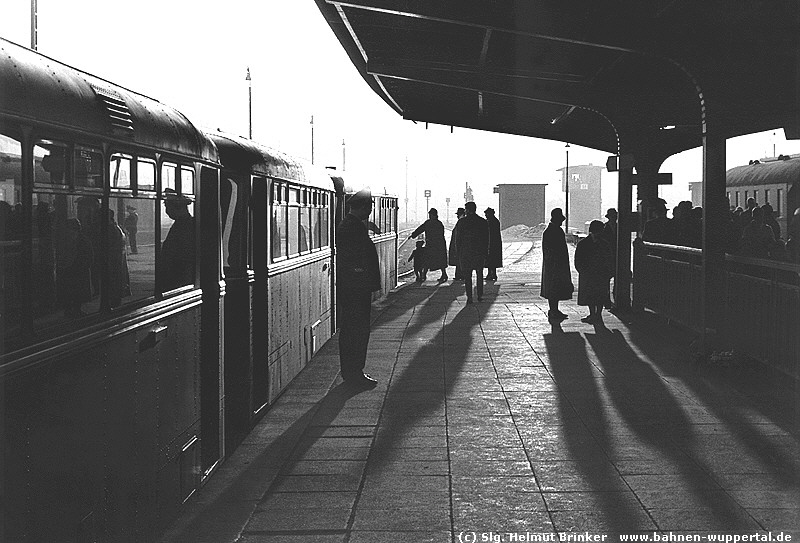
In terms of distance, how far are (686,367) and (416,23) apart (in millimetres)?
5281

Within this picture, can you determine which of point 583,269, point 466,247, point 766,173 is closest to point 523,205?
point 766,173

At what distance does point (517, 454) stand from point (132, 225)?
334cm

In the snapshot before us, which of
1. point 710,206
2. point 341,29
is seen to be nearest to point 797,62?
point 710,206

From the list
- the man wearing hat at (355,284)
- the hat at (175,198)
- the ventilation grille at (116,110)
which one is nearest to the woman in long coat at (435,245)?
the man wearing hat at (355,284)

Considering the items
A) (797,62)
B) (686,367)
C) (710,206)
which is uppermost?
(797,62)

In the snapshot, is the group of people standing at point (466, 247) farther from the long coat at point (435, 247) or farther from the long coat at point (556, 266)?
the long coat at point (556, 266)

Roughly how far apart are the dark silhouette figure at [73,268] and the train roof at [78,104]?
1.30 ft

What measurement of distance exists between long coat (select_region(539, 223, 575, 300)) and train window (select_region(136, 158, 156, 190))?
11441 mm

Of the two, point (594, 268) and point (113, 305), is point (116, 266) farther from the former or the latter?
point (594, 268)

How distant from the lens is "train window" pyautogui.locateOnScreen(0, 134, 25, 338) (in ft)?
12.2

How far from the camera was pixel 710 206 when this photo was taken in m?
11.9

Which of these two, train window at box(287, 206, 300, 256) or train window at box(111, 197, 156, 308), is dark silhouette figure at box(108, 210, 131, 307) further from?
train window at box(287, 206, 300, 256)

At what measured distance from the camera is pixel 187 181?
21.8ft

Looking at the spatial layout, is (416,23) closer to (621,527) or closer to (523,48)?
(523,48)
